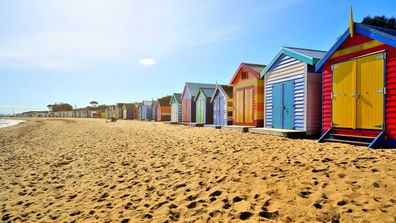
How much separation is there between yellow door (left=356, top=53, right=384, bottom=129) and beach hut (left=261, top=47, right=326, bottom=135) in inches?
99.6

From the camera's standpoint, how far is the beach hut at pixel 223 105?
60.5ft

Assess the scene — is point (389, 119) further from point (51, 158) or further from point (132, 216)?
point (51, 158)

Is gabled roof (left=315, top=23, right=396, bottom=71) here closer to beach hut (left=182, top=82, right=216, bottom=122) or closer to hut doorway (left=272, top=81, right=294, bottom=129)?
hut doorway (left=272, top=81, right=294, bottom=129)

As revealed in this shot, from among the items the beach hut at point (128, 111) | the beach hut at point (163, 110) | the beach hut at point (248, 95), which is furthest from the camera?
the beach hut at point (128, 111)

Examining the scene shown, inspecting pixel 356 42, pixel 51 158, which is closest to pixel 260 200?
pixel 356 42

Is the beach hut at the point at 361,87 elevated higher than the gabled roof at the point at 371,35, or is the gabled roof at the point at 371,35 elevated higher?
the gabled roof at the point at 371,35

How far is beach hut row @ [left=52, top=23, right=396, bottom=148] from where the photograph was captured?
22.8 ft

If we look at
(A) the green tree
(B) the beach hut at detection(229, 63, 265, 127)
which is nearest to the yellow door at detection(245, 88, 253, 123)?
(B) the beach hut at detection(229, 63, 265, 127)

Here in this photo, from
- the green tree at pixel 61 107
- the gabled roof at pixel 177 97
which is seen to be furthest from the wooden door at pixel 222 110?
the green tree at pixel 61 107

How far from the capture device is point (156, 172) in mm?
6531

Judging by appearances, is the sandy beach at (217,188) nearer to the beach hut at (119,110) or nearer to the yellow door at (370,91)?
the yellow door at (370,91)

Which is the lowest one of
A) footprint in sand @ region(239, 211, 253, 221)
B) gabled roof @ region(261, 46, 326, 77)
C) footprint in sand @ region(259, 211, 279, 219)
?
footprint in sand @ region(239, 211, 253, 221)

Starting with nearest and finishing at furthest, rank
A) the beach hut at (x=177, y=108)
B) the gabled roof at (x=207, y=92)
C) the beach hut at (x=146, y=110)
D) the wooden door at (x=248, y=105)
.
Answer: the wooden door at (x=248, y=105)
the gabled roof at (x=207, y=92)
the beach hut at (x=177, y=108)
the beach hut at (x=146, y=110)

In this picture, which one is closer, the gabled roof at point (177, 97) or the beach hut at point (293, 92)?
the beach hut at point (293, 92)
